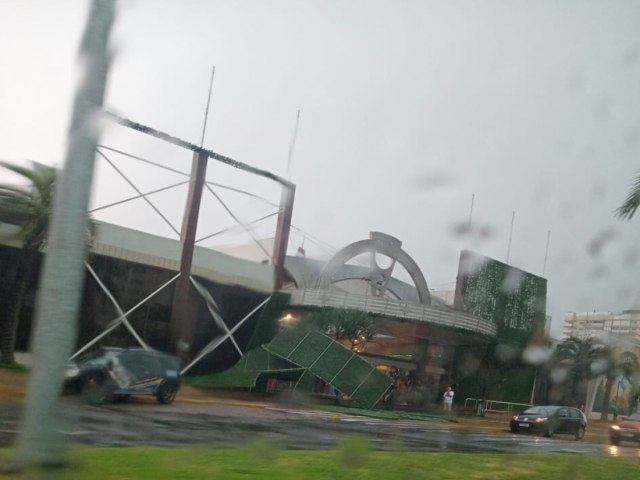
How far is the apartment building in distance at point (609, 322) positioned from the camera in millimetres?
12117

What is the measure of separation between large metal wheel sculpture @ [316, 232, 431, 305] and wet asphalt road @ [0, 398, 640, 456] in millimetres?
13279

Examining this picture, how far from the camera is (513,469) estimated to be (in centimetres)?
958

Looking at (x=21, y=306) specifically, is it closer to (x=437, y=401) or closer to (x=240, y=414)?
(x=240, y=414)

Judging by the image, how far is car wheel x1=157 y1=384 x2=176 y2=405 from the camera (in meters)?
19.9

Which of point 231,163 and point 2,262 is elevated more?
point 231,163

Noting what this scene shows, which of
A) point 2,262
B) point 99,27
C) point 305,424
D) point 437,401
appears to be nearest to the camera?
point 99,27

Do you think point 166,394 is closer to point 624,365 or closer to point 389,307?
point 624,365

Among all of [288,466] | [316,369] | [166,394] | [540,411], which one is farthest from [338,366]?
[288,466]

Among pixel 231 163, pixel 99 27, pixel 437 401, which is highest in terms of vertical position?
pixel 231 163

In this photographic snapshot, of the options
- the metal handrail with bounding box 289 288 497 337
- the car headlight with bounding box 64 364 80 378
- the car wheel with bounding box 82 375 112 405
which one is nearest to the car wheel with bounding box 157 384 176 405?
the car wheel with bounding box 82 375 112 405

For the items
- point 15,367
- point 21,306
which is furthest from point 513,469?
point 21,306

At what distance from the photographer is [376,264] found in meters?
37.2

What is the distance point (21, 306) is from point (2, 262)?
1.57 meters

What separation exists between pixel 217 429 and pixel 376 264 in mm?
24068
